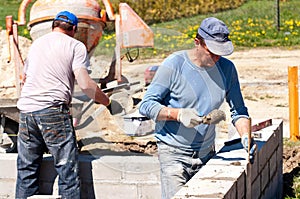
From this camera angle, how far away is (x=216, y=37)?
4.84m

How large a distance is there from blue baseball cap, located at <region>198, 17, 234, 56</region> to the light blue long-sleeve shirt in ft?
0.74

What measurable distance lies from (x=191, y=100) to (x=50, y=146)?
1481mm

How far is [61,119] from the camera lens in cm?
587

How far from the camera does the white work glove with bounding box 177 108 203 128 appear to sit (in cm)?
472

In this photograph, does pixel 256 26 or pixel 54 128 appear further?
pixel 256 26

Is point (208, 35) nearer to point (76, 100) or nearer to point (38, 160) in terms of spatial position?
point (38, 160)

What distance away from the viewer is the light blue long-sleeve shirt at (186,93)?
4930mm

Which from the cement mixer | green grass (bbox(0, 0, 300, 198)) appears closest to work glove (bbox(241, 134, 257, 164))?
the cement mixer

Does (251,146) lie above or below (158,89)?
below

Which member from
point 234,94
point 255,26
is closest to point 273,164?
point 234,94

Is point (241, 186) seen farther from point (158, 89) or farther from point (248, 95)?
point (248, 95)

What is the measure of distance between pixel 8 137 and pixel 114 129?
141 cm

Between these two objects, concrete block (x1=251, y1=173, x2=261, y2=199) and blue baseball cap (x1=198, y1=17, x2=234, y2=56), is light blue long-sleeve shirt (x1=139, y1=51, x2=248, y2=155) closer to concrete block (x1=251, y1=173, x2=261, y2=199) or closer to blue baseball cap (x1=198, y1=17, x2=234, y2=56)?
blue baseball cap (x1=198, y1=17, x2=234, y2=56)

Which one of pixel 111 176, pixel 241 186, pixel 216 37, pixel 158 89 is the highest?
pixel 216 37
